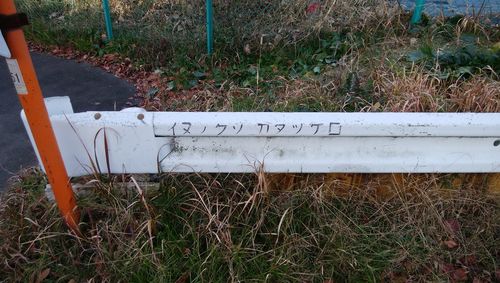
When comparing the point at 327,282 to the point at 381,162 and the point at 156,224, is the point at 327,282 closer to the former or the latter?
the point at 381,162

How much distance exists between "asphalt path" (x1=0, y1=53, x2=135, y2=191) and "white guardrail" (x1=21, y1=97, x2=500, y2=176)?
116cm

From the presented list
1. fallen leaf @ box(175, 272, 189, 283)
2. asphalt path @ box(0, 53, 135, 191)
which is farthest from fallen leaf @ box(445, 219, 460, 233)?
asphalt path @ box(0, 53, 135, 191)

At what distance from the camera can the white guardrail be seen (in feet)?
7.37

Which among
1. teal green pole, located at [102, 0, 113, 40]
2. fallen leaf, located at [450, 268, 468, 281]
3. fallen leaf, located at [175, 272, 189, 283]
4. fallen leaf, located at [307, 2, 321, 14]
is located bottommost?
fallen leaf, located at [450, 268, 468, 281]

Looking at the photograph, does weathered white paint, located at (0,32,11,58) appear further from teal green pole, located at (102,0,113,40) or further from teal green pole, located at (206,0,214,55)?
teal green pole, located at (102,0,113,40)

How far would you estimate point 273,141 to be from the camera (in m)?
2.34

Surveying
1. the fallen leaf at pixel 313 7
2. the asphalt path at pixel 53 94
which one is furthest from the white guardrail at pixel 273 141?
the fallen leaf at pixel 313 7

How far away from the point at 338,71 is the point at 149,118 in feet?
7.10

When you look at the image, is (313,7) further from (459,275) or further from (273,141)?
(459,275)

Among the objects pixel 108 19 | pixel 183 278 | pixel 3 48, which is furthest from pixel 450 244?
pixel 108 19

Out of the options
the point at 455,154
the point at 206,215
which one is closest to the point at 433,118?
the point at 455,154

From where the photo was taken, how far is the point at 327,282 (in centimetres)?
Answer: 226

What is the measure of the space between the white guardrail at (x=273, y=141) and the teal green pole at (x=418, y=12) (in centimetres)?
328

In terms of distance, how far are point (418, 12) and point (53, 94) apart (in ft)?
14.3
